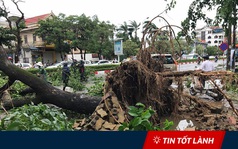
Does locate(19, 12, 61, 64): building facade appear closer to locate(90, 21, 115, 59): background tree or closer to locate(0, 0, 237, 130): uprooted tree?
locate(90, 21, 115, 59): background tree

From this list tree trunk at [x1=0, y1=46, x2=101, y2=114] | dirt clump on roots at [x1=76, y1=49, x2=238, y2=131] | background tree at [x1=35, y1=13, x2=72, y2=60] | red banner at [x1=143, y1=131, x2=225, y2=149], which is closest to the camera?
red banner at [x1=143, y1=131, x2=225, y2=149]

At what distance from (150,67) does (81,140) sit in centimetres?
330

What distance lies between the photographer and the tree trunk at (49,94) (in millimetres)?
5605

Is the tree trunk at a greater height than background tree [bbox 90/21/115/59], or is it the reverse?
background tree [bbox 90/21/115/59]

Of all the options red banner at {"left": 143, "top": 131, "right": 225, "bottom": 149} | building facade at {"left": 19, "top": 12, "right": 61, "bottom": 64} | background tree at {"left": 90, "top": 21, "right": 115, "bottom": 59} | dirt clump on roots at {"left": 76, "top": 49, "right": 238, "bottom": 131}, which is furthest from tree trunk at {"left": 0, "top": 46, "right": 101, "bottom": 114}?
building facade at {"left": 19, "top": 12, "right": 61, "bottom": 64}

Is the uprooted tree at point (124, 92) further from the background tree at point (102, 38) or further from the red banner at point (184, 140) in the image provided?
the background tree at point (102, 38)

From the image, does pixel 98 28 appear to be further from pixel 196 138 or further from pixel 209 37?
pixel 209 37

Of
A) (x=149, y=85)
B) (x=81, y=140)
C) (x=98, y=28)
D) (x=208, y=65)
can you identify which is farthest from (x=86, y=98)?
(x=98, y=28)

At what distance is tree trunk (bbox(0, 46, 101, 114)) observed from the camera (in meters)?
5.61

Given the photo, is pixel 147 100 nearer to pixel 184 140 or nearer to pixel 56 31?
pixel 184 140

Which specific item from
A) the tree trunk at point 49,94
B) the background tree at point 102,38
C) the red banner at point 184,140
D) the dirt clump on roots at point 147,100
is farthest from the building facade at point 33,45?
the red banner at point 184,140

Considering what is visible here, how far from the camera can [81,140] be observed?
2.27 m

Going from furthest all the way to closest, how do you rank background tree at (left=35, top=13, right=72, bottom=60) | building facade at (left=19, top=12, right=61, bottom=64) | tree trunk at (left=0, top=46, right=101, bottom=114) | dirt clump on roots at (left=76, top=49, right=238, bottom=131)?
building facade at (left=19, top=12, right=61, bottom=64), background tree at (left=35, top=13, right=72, bottom=60), tree trunk at (left=0, top=46, right=101, bottom=114), dirt clump on roots at (left=76, top=49, right=238, bottom=131)

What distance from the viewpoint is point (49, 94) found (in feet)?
18.7
